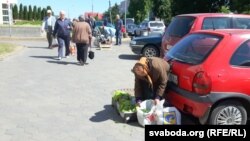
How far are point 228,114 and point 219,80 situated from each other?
583 mm

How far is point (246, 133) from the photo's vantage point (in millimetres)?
4547

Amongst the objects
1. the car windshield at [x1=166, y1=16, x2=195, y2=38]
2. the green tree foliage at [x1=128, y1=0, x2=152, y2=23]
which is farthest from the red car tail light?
the green tree foliage at [x1=128, y1=0, x2=152, y2=23]

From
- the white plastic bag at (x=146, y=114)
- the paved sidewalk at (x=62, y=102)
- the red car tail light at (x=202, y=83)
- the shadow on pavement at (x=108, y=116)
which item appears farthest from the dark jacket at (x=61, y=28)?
the red car tail light at (x=202, y=83)

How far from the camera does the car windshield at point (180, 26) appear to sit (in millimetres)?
10258

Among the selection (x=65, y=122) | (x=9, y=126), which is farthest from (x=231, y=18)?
(x=9, y=126)

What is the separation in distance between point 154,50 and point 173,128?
10.7 m

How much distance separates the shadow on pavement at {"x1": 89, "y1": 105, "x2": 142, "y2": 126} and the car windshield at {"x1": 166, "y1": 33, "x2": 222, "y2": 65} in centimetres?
132

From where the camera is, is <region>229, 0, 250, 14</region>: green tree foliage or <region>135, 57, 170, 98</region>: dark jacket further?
<region>229, 0, 250, 14</region>: green tree foliage

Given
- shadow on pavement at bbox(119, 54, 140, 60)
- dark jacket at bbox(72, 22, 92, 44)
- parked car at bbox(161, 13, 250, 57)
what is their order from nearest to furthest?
1. parked car at bbox(161, 13, 250, 57)
2. dark jacket at bbox(72, 22, 92, 44)
3. shadow on pavement at bbox(119, 54, 140, 60)

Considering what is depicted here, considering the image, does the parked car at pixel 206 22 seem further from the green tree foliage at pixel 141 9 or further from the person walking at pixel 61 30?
the green tree foliage at pixel 141 9

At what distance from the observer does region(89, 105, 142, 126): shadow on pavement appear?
21.5 ft

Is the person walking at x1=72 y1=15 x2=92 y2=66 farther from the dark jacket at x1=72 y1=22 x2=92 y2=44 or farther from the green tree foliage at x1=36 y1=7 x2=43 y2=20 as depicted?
the green tree foliage at x1=36 y1=7 x2=43 y2=20

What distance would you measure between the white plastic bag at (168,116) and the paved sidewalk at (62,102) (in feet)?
1.16

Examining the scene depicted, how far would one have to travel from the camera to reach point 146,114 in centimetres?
608
